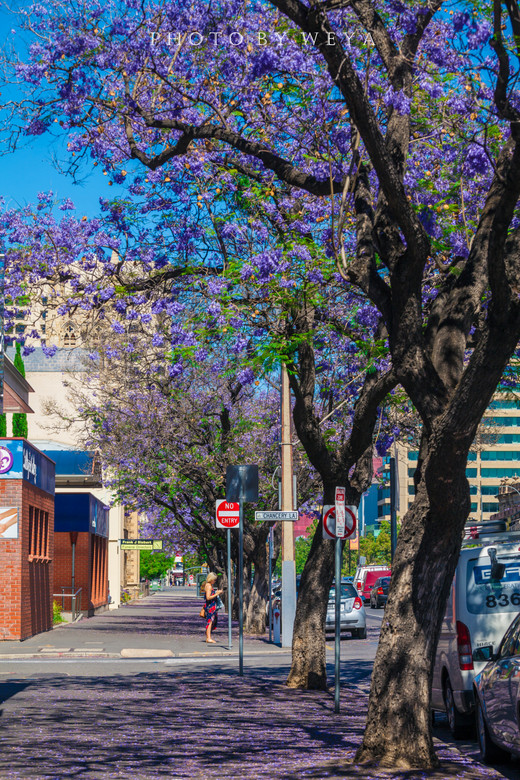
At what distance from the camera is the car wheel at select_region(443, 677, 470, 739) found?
470 inches

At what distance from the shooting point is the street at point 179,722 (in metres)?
9.52

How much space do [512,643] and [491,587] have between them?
252 cm

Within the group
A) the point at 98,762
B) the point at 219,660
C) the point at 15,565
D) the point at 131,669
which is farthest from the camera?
the point at 15,565

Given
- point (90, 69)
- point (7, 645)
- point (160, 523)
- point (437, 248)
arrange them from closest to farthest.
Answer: point (90, 69)
point (437, 248)
point (7, 645)
point (160, 523)

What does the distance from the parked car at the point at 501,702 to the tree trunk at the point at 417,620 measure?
0.53 m

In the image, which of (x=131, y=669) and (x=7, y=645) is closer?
(x=131, y=669)

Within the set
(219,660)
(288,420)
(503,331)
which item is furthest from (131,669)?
(503,331)

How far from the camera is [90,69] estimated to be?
41.2 ft

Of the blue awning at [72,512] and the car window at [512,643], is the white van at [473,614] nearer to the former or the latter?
the car window at [512,643]

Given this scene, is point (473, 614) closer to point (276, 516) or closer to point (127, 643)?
point (276, 516)

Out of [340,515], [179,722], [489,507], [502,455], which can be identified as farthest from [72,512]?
[502,455]

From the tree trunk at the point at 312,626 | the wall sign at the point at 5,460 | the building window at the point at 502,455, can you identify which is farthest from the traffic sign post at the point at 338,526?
the building window at the point at 502,455

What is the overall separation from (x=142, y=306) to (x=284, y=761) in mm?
8958

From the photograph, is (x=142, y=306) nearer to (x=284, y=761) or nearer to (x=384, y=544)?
(x=284, y=761)
